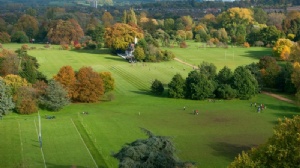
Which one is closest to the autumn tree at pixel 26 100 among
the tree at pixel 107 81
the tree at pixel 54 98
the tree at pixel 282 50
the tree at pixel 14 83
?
the tree at pixel 14 83

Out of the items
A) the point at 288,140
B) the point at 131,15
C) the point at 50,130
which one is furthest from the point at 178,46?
the point at 288,140

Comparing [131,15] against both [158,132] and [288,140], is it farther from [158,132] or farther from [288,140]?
[288,140]

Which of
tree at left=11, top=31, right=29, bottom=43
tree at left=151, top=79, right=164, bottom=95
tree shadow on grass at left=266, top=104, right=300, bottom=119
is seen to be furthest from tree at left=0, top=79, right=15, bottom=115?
tree at left=11, top=31, right=29, bottom=43

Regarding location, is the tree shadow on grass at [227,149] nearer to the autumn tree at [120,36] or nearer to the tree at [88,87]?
the tree at [88,87]

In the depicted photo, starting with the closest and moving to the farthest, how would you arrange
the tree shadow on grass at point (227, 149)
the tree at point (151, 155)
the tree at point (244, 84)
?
the tree at point (151, 155), the tree shadow on grass at point (227, 149), the tree at point (244, 84)

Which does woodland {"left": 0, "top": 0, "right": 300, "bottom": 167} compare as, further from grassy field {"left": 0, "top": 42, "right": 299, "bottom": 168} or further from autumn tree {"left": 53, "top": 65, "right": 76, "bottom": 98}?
grassy field {"left": 0, "top": 42, "right": 299, "bottom": 168}
